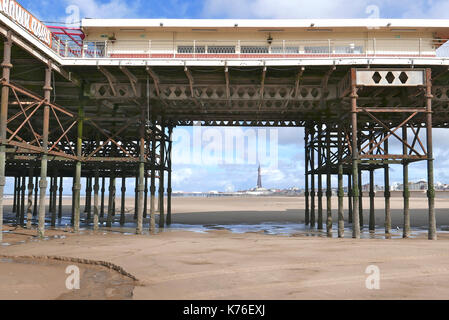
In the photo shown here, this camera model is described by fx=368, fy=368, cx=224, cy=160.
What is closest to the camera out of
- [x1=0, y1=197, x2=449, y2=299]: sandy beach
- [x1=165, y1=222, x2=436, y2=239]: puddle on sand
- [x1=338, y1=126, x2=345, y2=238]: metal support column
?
[x1=0, y1=197, x2=449, y2=299]: sandy beach

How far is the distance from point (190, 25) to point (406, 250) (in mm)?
14080

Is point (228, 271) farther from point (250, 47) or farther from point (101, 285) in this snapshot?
point (250, 47)

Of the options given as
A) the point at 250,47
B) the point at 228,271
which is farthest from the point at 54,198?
the point at 228,271

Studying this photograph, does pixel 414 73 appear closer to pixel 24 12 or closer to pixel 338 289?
pixel 338 289

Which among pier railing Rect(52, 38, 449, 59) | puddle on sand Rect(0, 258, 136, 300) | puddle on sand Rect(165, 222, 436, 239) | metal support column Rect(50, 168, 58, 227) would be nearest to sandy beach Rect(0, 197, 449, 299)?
puddle on sand Rect(0, 258, 136, 300)

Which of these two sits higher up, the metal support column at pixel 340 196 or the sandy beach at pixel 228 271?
the metal support column at pixel 340 196

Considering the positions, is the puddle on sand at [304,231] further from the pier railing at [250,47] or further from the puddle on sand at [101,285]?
the puddle on sand at [101,285]

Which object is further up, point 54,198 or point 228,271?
point 54,198

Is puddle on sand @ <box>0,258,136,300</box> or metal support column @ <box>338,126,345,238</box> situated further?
metal support column @ <box>338,126,345,238</box>

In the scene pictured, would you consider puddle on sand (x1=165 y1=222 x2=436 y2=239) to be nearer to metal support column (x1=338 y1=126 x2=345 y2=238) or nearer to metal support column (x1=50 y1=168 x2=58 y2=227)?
metal support column (x1=338 y1=126 x2=345 y2=238)

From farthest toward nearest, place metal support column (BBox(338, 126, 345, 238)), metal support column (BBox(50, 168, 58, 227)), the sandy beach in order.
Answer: metal support column (BBox(50, 168, 58, 227)) → metal support column (BBox(338, 126, 345, 238)) → the sandy beach

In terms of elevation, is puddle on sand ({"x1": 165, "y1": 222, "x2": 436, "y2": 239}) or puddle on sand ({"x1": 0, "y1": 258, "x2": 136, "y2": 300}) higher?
puddle on sand ({"x1": 0, "y1": 258, "x2": 136, "y2": 300})

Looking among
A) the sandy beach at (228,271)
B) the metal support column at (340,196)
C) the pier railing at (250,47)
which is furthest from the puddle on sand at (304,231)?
the pier railing at (250,47)
